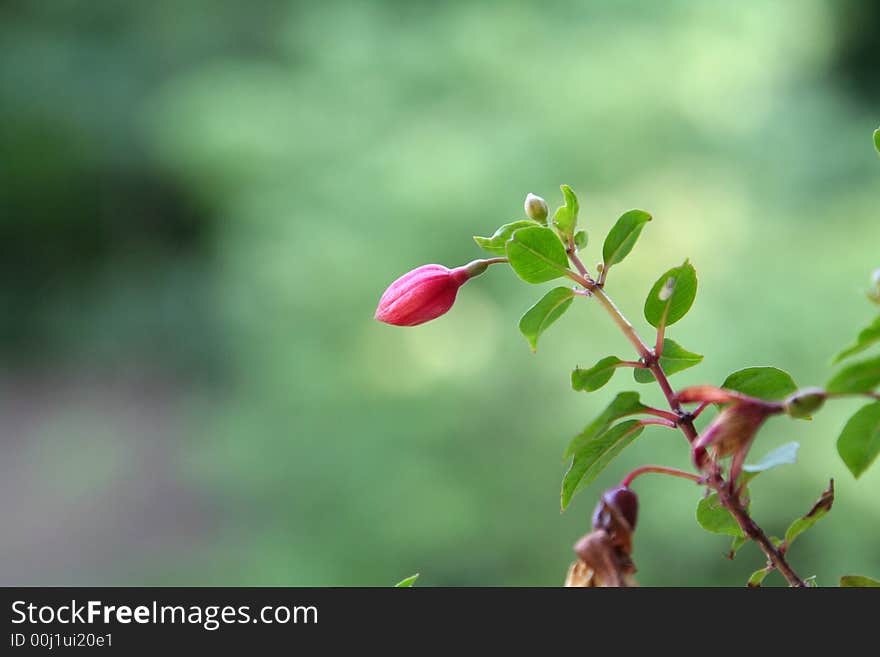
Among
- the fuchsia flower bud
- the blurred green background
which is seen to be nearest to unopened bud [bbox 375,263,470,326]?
the fuchsia flower bud

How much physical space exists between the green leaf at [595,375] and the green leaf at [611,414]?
17mm

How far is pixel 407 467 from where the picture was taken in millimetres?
1931

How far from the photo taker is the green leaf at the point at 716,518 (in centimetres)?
35

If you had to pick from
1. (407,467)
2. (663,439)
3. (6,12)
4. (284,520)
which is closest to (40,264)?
(6,12)

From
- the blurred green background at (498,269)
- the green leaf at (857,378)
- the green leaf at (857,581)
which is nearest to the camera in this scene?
the green leaf at (857,378)

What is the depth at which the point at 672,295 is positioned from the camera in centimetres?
36

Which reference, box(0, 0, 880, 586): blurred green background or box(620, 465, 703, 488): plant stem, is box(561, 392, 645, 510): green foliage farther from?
box(0, 0, 880, 586): blurred green background

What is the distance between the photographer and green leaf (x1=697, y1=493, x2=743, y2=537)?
0.35 m

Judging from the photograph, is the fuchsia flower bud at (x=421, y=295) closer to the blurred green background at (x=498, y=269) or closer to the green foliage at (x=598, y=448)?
the green foliage at (x=598, y=448)

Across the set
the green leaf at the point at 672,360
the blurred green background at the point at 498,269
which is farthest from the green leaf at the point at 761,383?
the blurred green background at the point at 498,269

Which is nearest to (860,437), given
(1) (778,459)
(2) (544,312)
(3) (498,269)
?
(1) (778,459)
